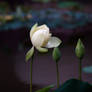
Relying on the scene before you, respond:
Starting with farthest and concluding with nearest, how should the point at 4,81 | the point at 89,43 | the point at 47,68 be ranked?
the point at 89,43 < the point at 47,68 < the point at 4,81

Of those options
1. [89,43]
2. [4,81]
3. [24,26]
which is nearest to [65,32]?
[89,43]

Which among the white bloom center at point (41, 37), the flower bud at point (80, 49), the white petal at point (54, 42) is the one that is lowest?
the flower bud at point (80, 49)

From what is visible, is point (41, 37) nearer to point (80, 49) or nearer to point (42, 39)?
point (42, 39)

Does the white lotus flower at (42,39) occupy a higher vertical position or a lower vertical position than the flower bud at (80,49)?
higher

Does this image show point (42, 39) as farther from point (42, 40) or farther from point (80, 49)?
point (80, 49)

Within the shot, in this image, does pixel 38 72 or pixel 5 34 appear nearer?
pixel 38 72

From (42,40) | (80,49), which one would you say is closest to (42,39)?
(42,40)

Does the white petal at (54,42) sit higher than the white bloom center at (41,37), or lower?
lower

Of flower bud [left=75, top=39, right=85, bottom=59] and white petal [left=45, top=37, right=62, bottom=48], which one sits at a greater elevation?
white petal [left=45, top=37, right=62, bottom=48]

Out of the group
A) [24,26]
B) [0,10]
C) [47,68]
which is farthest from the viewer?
[0,10]

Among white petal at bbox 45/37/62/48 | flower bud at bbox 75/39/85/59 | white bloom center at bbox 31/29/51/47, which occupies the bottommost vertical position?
flower bud at bbox 75/39/85/59

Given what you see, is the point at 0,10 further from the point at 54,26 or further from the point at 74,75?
the point at 74,75
